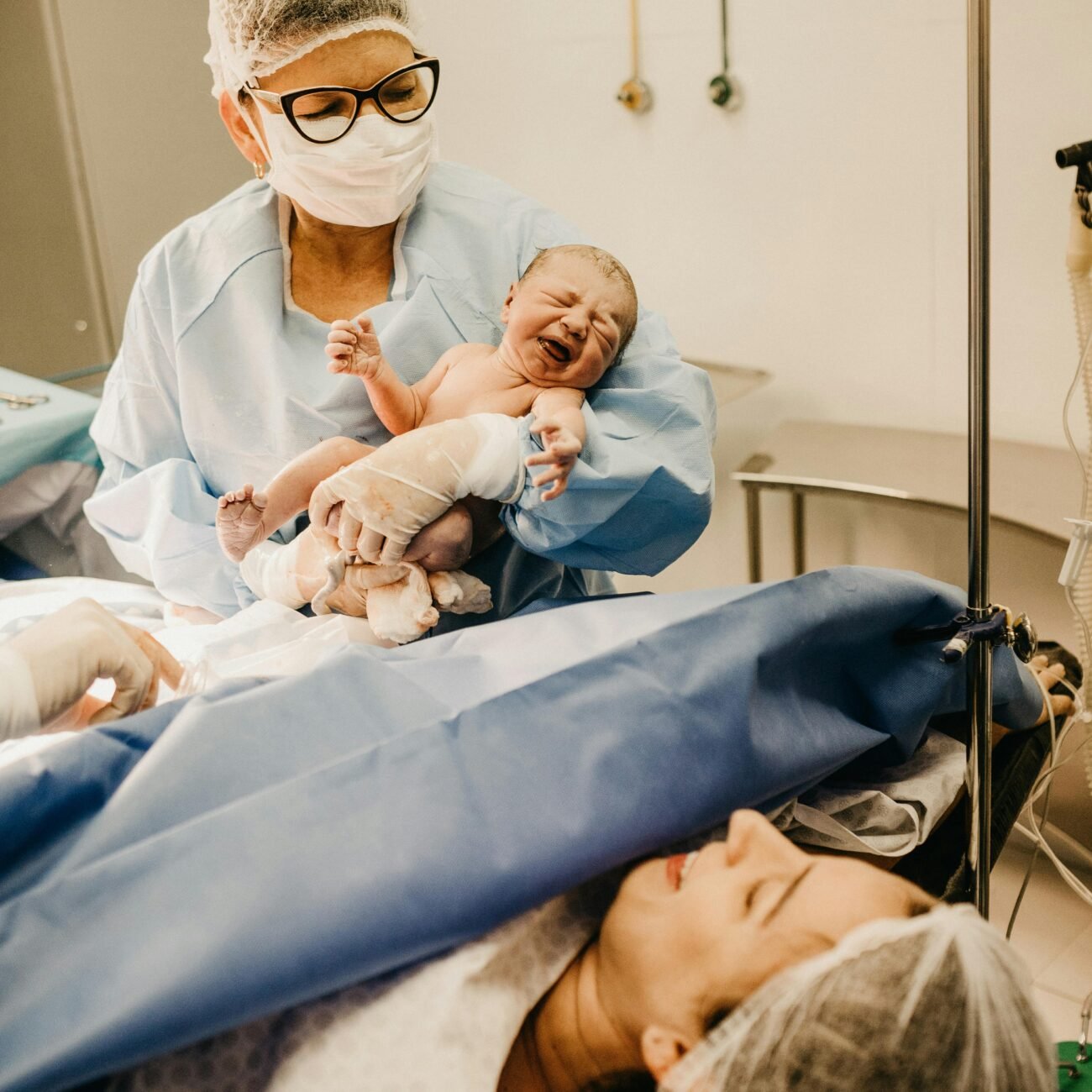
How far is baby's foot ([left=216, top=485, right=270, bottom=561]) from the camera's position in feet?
4.05

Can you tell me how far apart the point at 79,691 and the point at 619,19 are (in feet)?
7.34

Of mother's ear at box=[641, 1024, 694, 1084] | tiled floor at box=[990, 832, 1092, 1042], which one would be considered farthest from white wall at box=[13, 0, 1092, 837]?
mother's ear at box=[641, 1024, 694, 1084]

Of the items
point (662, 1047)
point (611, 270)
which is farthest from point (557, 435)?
point (662, 1047)

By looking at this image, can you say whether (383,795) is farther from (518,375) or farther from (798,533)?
(798,533)

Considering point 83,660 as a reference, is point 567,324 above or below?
above

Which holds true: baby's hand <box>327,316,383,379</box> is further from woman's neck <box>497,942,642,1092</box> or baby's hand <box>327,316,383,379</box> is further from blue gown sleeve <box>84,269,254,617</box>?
woman's neck <box>497,942,642,1092</box>

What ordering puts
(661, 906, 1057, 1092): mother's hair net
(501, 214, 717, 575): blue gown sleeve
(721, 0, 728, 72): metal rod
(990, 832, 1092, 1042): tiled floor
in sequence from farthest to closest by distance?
(721, 0, 728, 72): metal rod → (990, 832, 1092, 1042): tiled floor → (501, 214, 717, 575): blue gown sleeve → (661, 906, 1057, 1092): mother's hair net

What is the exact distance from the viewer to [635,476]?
48.3 inches

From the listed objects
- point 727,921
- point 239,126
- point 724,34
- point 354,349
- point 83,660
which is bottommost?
point 727,921

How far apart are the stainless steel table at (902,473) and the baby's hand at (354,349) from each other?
1175 millimetres

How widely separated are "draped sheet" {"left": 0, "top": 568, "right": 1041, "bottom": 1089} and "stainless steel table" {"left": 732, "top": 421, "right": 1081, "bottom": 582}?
3.51ft

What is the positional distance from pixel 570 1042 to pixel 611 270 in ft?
2.71

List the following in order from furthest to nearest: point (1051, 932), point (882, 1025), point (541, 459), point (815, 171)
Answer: point (815, 171)
point (1051, 932)
point (541, 459)
point (882, 1025)

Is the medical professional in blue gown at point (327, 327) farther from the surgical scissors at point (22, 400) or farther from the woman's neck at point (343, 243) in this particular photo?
the surgical scissors at point (22, 400)
